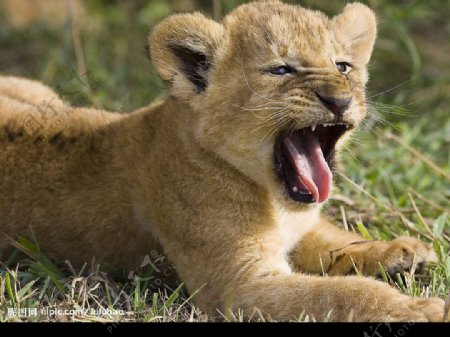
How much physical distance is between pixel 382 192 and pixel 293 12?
225 centimetres

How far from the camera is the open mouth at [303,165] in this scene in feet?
15.2

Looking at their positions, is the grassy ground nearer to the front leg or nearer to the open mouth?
the front leg

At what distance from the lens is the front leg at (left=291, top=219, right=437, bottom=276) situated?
16.3 ft

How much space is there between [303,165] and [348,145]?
2056 millimetres

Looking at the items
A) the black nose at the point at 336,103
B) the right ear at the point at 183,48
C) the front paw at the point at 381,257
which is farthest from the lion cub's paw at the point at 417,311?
the right ear at the point at 183,48

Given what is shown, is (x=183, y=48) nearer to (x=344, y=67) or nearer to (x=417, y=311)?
(x=344, y=67)

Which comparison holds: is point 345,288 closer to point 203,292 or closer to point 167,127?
point 203,292

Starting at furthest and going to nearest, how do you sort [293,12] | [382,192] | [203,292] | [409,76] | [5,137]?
[409,76]
[382,192]
[5,137]
[293,12]
[203,292]

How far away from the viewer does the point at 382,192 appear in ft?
22.0

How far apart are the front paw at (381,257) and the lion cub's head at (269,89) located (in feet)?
1.87

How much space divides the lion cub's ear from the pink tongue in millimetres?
727

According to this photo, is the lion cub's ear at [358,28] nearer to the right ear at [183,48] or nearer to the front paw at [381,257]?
the right ear at [183,48]

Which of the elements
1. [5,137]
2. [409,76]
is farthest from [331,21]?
[409,76]

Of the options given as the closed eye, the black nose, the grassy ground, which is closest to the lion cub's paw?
the grassy ground
